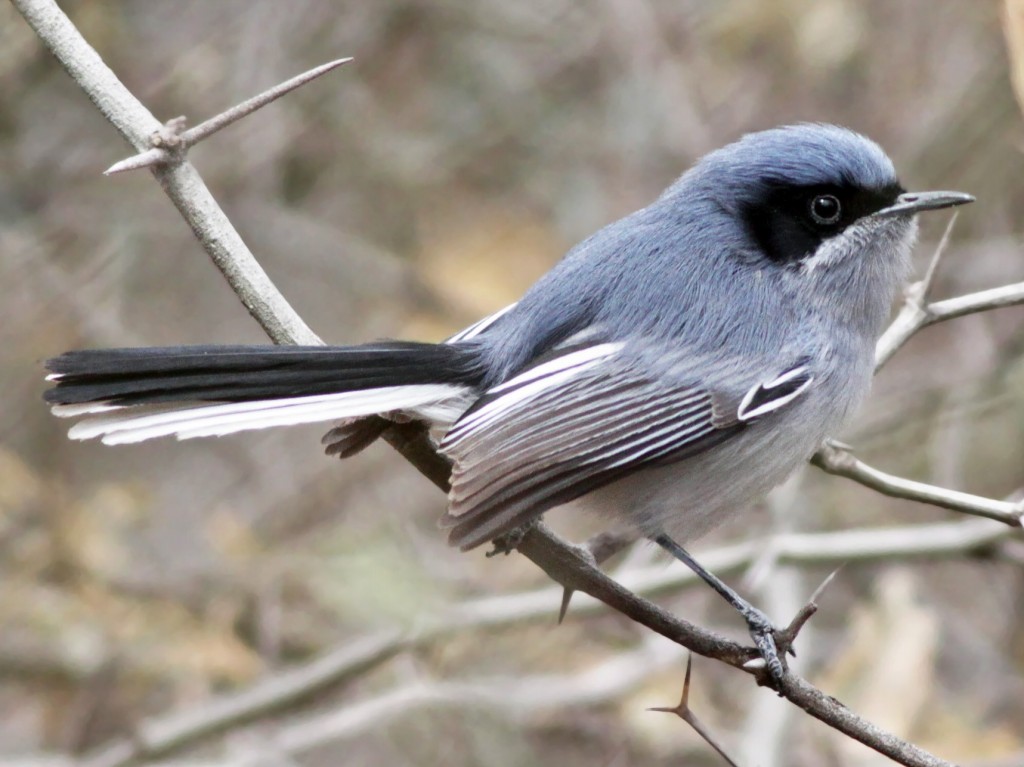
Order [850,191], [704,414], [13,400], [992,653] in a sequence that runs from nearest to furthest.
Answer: [704,414] → [850,191] → [13,400] → [992,653]

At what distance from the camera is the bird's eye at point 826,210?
2.87 metres

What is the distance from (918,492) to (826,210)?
2.99 feet

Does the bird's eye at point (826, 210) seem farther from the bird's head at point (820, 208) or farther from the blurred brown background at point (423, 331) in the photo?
the blurred brown background at point (423, 331)

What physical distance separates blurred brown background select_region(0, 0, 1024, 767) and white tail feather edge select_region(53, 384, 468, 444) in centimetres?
145

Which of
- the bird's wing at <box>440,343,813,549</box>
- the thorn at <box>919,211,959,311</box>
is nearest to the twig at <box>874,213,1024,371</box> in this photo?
the thorn at <box>919,211,959,311</box>

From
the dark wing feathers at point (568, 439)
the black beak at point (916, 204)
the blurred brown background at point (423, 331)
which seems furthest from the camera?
the blurred brown background at point (423, 331)

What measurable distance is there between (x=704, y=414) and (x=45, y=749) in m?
2.83

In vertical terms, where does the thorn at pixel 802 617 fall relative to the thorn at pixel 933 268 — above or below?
below

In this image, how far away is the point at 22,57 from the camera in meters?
4.29

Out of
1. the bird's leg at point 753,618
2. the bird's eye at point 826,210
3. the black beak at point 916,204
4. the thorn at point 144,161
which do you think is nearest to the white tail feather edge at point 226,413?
the thorn at point 144,161

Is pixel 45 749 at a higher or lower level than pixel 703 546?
higher

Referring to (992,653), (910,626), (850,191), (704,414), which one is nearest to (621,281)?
(704,414)

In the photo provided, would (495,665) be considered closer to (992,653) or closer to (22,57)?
(992,653)

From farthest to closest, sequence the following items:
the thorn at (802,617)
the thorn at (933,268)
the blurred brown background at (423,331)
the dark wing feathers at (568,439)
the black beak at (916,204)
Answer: the blurred brown background at (423,331), the black beak at (916,204), the thorn at (933,268), the dark wing feathers at (568,439), the thorn at (802,617)
